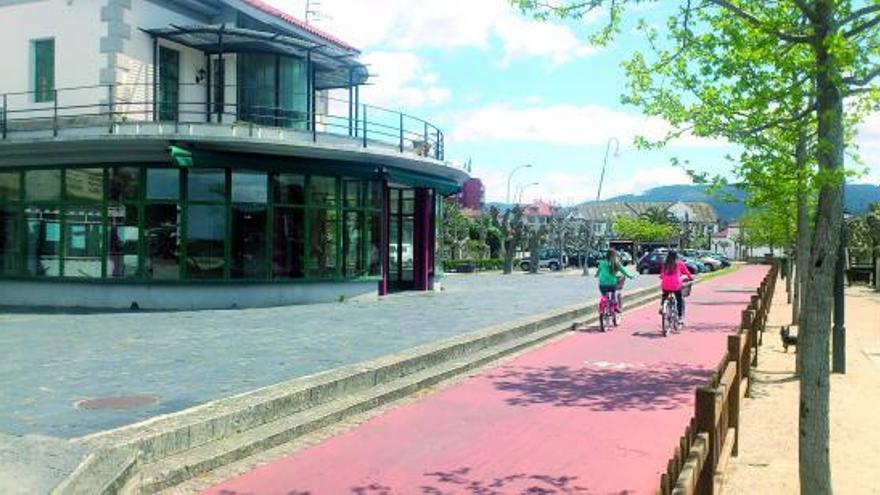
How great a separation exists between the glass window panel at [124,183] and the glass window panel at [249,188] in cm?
226

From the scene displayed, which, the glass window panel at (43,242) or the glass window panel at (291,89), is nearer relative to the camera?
the glass window panel at (43,242)

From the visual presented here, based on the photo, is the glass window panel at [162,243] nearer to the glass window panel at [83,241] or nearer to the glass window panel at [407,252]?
the glass window panel at [83,241]

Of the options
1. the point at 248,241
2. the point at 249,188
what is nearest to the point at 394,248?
the point at 248,241

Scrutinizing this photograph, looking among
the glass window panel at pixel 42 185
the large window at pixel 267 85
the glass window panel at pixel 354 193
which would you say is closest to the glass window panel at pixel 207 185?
the large window at pixel 267 85

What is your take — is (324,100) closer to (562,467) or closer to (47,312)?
(47,312)

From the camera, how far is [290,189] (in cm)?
2058

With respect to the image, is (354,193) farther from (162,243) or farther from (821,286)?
(821,286)

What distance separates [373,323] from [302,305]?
15.4 ft

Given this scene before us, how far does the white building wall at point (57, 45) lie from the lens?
19938mm

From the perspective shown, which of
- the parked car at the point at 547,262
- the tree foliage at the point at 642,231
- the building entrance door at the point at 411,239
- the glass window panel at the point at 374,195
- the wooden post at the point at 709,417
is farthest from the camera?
the tree foliage at the point at 642,231

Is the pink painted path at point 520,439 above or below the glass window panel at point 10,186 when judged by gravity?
below

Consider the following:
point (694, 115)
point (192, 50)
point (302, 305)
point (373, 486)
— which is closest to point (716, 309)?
point (302, 305)

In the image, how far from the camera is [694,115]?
7320 millimetres

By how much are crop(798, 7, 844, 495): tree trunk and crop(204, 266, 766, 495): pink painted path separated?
1.37 meters
